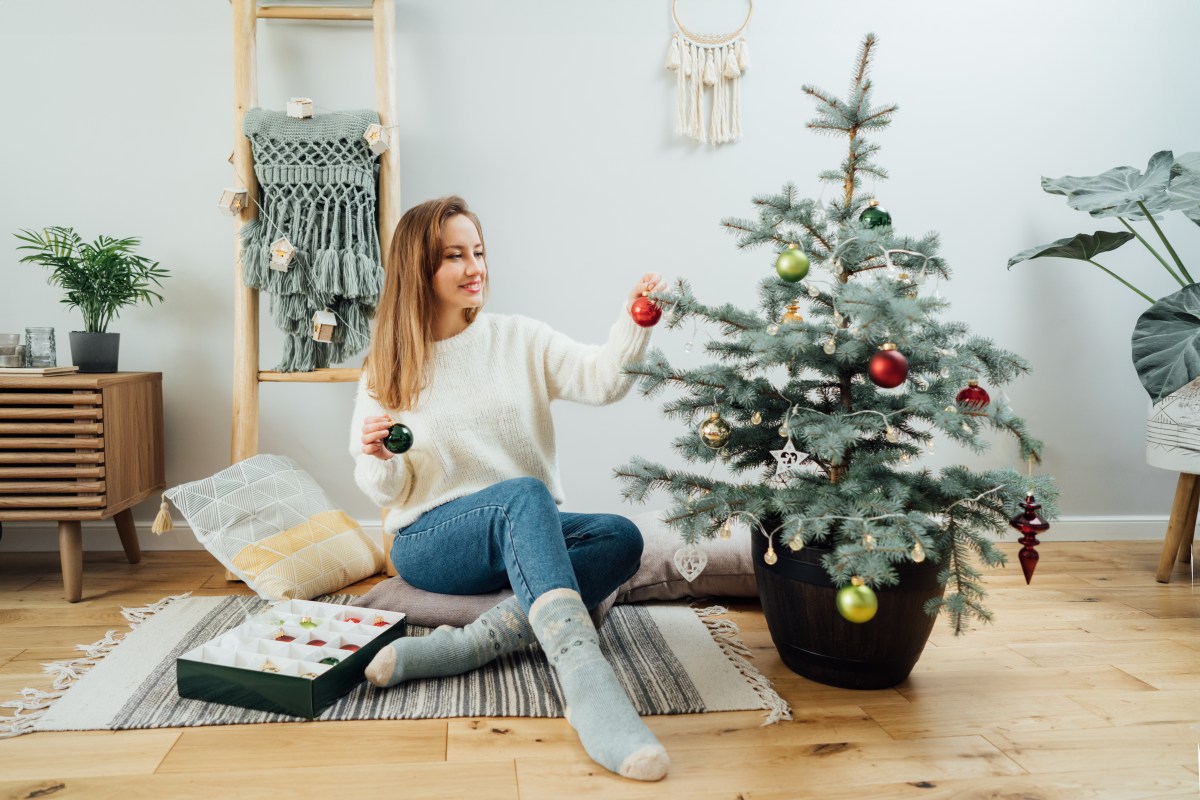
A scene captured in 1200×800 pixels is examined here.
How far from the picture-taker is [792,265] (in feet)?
4.62

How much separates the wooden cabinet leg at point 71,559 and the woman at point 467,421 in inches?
29.9

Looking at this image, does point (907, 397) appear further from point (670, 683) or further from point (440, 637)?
point (440, 637)

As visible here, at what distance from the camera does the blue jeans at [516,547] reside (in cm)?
150

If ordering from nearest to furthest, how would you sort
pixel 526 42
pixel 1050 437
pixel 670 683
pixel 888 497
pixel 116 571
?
pixel 888 497 → pixel 670 683 → pixel 116 571 → pixel 526 42 → pixel 1050 437

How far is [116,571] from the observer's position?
7.32 ft

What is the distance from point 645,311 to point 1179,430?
1470mm

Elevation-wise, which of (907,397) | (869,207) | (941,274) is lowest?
(907,397)

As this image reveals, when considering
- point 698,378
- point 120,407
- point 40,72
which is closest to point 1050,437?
point 698,378

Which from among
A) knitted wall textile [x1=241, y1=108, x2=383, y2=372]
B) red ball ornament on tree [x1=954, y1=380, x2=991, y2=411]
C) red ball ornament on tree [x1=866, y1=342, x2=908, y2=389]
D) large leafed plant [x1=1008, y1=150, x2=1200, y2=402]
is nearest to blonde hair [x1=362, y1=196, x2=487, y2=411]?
knitted wall textile [x1=241, y1=108, x2=383, y2=372]

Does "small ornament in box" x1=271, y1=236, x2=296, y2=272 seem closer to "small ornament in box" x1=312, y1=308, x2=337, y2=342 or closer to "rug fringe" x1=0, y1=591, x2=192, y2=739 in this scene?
"small ornament in box" x1=312, y1=308, x2=337, y2=342

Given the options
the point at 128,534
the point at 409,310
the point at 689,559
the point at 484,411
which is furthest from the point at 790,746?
the point at 128,534

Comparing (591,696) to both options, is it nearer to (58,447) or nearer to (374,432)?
(374,432)

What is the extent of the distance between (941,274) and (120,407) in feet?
5.97

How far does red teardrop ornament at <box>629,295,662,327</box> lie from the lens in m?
1.56
